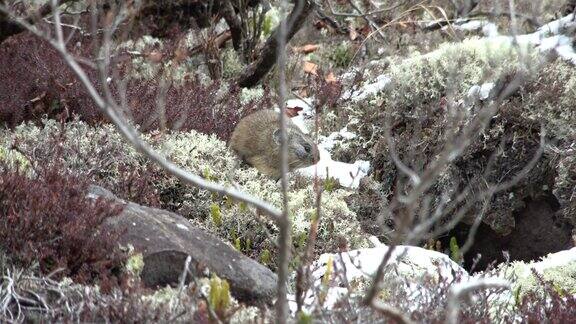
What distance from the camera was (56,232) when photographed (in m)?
3.88

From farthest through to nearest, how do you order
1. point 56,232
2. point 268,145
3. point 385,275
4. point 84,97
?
point 84,97 → point 268,145 → point 385,275 → point 56,232

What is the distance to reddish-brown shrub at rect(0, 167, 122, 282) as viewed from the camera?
12.2 feet

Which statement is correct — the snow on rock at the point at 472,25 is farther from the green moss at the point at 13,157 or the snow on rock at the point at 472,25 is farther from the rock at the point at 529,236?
the green moss at the point at 13,157

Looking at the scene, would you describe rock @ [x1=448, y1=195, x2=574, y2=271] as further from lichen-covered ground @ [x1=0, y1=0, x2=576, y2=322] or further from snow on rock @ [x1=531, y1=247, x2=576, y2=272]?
snow on rock @ [x1=531, y1=247, x2=576, y2=272]

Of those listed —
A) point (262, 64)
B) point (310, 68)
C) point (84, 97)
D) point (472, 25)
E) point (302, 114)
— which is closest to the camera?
point (84, 97)

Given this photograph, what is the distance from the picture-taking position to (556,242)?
6402 mm

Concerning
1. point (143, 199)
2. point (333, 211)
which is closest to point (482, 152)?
point (333, 211)

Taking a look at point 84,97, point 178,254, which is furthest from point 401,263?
point 84,97

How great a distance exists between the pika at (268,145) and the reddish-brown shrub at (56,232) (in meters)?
2.34

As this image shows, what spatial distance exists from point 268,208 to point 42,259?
1743 millimetres

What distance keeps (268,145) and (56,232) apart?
2614 millimetres

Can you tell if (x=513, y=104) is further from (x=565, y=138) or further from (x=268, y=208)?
(x=268, y=208)

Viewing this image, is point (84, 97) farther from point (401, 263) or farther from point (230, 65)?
point (401, 263)

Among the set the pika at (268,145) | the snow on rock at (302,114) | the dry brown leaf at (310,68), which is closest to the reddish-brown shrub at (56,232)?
the pika at (268,145)
